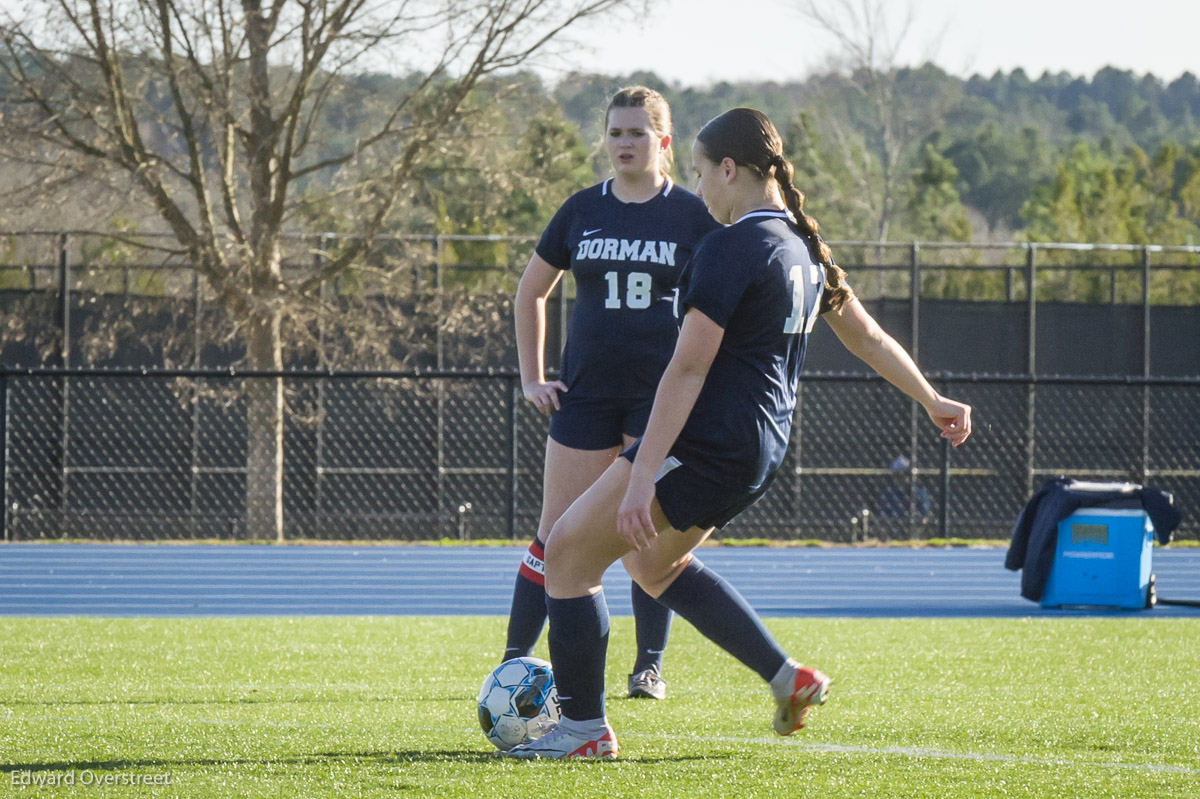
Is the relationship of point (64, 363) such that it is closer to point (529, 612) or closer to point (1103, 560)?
point (1103, 560)

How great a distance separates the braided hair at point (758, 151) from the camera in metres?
3.26

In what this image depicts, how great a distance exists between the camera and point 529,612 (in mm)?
4207

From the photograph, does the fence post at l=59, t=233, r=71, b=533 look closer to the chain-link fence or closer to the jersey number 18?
the chain-link fence

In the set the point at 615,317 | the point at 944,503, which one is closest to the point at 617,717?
the point at 615,317

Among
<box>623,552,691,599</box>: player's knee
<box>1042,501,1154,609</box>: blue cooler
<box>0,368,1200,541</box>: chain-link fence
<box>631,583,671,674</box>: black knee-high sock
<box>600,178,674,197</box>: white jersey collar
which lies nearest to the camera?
<box>623,552,691,599</box>: player's knee

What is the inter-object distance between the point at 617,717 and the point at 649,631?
0.55 m

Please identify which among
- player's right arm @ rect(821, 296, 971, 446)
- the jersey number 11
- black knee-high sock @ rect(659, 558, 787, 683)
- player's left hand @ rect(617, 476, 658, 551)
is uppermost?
the jersey number 11

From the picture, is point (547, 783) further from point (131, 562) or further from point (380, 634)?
point (131, 562)

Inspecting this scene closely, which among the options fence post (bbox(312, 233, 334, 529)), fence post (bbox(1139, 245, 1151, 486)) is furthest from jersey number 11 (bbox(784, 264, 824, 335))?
fence post (bbox(1139, 245, 1151, 486))

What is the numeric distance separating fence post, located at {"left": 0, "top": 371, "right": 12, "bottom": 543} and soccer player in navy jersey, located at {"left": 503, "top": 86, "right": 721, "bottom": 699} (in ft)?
28.3

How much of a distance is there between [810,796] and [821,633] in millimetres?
3810

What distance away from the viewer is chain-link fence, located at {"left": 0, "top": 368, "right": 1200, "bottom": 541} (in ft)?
51.0

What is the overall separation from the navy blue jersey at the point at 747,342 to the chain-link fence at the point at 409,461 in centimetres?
1192

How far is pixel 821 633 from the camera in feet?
22.0
